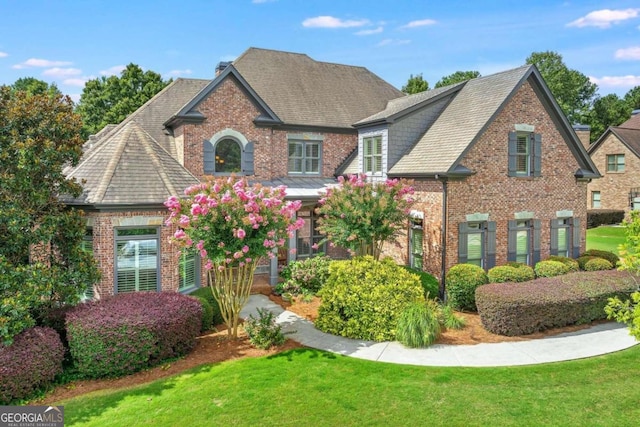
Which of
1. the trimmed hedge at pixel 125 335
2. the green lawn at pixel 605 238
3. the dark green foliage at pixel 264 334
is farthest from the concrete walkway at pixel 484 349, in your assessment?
the green lawn at pixel 605 238

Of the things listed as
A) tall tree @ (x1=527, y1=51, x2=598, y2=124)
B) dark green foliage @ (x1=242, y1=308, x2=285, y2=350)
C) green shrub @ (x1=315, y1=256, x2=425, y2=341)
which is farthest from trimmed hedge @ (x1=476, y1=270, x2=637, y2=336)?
tall tree @ (x1=527, y1=51, x2=598, y2=124)

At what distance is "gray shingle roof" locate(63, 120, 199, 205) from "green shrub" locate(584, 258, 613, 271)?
605 inches

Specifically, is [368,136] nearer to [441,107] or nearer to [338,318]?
[441,107]

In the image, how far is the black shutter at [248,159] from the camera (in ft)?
60.2

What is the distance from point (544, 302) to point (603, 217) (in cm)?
2866

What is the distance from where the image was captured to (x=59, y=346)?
9633mm

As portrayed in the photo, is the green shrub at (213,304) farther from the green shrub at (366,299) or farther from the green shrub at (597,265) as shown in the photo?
the green shrub at (597,265)

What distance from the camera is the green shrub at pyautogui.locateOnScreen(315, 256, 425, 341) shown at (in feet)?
39.1

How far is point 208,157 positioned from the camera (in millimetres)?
17656

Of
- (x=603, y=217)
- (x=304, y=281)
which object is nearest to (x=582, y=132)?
(x=603, y=217)

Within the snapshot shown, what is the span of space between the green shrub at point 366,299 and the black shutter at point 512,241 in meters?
5.98

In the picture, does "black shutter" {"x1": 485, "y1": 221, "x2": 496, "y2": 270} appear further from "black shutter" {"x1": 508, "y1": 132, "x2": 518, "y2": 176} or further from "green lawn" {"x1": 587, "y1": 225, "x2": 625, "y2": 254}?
"green lawn" {"x1": 587, "y1": 225, "x2": 625, "y2": 254}

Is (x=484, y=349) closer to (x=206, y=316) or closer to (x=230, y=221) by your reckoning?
(x=230, y=221)

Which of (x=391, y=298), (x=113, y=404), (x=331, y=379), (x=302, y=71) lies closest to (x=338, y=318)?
(x=391, y=298)
